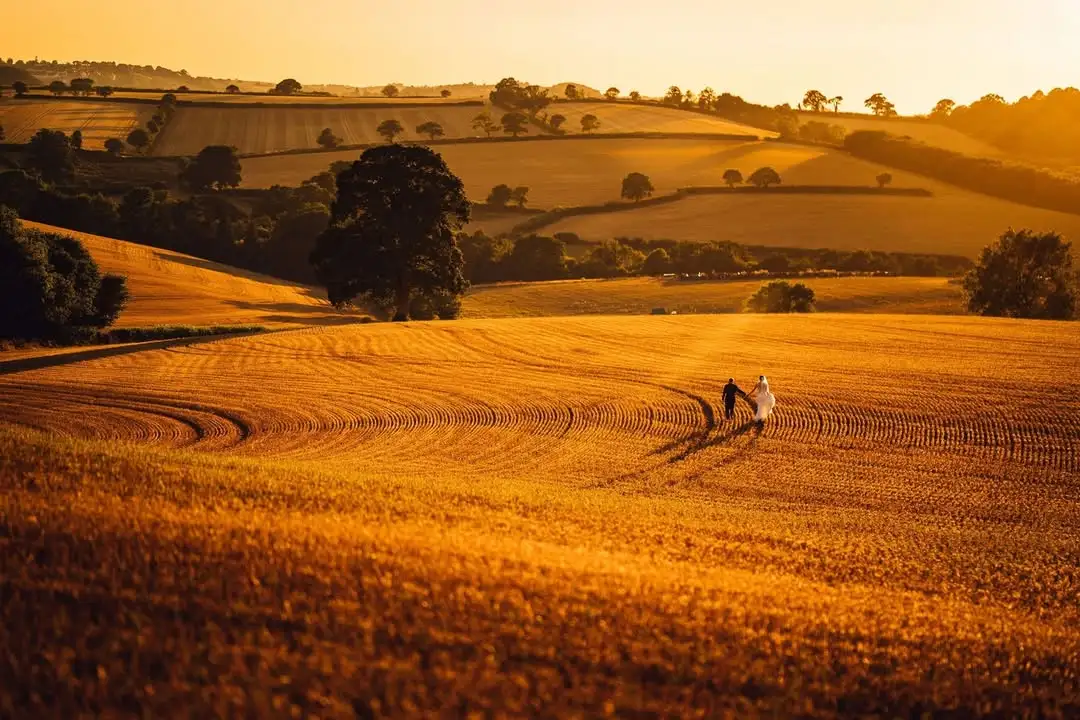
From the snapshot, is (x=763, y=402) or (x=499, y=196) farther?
(x=499, y=196)

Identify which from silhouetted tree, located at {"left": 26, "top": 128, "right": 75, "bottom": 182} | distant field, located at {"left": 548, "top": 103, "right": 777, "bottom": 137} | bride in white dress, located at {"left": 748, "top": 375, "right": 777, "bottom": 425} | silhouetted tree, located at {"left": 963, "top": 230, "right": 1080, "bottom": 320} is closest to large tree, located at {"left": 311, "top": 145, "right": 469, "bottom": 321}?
bride in white dress, located at {"left": 748, "top": 375, "right": 777, "bottom": 425}

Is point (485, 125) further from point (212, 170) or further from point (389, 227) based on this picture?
point (389, 227)

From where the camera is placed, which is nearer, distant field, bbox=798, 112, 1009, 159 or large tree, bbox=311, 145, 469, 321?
large tree, bbox=311, 145, 469, 321

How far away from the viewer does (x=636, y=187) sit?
4747 inches

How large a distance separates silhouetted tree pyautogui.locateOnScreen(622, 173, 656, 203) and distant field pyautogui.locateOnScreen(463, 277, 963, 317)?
39507 millimetres

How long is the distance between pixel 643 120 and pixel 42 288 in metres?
139

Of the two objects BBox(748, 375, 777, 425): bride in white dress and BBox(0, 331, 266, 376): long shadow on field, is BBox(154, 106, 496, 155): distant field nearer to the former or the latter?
BBox(0, 331, 266, 376): long shadow on field

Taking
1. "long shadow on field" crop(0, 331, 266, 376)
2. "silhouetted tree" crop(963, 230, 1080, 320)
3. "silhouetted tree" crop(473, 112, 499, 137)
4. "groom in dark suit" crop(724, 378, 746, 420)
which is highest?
"silhouetted tree" crop(473, 112, 499, 137)

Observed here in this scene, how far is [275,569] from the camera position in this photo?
31.8 feet

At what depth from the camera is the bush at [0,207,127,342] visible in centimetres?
4784

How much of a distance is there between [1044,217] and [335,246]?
82.8m

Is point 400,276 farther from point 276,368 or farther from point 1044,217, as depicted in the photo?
point 1044,217

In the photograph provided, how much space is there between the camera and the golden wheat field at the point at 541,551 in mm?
8070

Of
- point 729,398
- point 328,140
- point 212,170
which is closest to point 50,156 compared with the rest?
point 212,170
